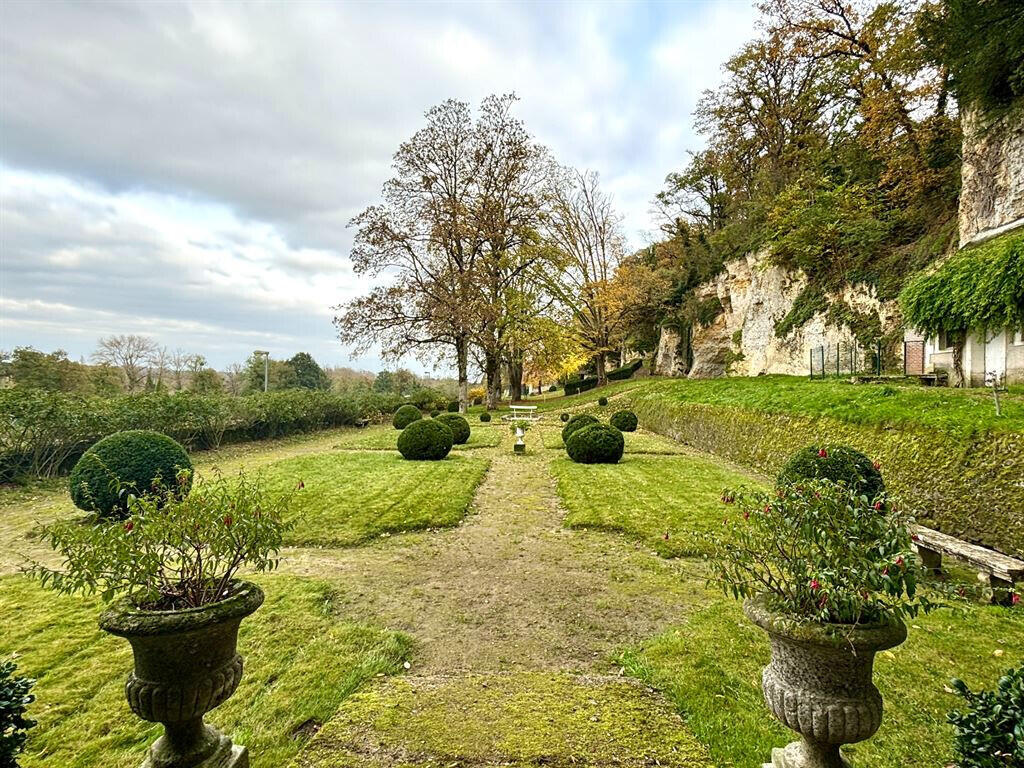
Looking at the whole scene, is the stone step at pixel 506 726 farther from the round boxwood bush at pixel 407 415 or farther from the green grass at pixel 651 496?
the round boxwood bush at pixel 407 415

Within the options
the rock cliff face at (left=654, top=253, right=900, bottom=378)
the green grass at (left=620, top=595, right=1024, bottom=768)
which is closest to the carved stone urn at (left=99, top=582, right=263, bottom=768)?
the green grass at (left=620, top=595, right=1024, bottom=768)

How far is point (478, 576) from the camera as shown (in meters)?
5.91

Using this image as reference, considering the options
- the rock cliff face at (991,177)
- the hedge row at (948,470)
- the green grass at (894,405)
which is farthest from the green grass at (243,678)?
the rock cliff face at (991,177)

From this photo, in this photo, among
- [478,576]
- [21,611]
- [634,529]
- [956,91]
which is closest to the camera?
[21,611]

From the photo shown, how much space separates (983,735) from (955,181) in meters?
20.4

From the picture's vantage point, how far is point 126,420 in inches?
553

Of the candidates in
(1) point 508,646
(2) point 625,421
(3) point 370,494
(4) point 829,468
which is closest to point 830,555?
(1) point 508,646

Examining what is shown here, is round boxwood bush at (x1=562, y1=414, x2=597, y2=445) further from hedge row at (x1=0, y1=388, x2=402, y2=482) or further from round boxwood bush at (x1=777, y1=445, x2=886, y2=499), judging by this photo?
hedge row at (x1=0, y1=388, x2=402, y2=482)

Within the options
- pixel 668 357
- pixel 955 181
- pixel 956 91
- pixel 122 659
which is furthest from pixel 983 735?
pixel 668 357

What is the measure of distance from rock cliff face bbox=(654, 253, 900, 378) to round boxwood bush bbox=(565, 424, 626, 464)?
1163 centimetres

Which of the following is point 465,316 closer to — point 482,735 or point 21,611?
point 21,611

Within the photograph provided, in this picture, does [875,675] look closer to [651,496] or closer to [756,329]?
[651,496]

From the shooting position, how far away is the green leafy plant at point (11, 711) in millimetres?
1879

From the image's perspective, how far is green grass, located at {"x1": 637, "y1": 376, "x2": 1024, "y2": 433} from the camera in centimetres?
699
